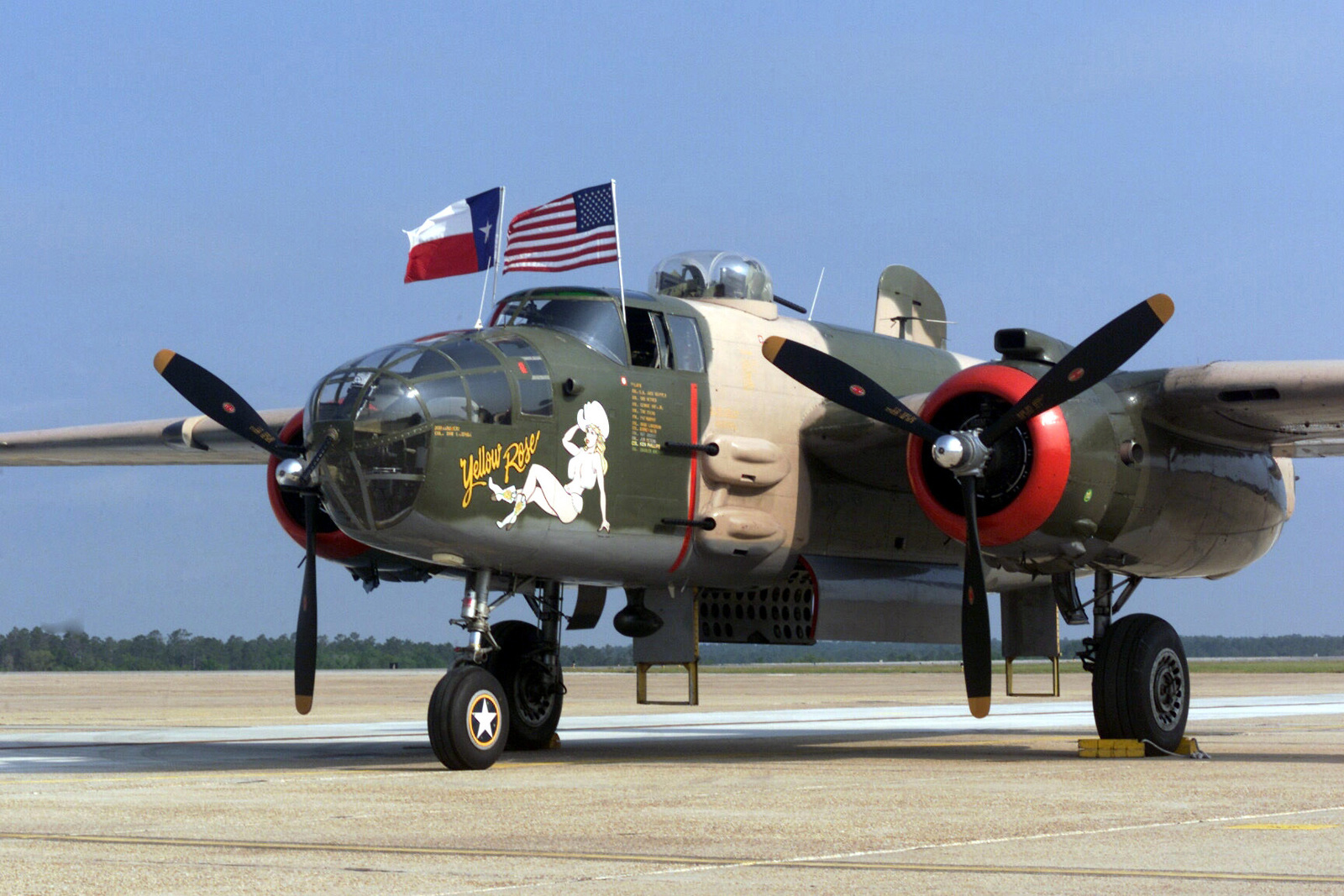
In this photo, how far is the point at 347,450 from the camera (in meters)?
13.2

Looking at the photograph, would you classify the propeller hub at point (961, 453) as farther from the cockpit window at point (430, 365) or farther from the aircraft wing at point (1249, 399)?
the cockpit window at point (430, 365)

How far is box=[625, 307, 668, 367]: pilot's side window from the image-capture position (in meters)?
15.2

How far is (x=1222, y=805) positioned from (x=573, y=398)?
666 centimetres

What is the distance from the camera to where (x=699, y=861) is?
7.48 m

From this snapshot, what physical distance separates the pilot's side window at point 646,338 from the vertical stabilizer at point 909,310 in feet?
17.1

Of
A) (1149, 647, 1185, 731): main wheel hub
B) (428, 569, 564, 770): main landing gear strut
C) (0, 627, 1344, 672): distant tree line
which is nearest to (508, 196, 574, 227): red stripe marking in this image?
(428, 569, 564, 770): main landing gear strut

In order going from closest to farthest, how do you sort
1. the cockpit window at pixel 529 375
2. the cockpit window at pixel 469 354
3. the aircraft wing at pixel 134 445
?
1. the cockpit window at pixel 469 354
2. the cockpit window at pixel 529 375
3. the aircraft wing at pixel 134 445

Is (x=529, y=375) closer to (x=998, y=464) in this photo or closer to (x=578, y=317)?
(x=578, y=317)

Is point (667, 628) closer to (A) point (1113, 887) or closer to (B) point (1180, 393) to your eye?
(B) point (1180, 393)

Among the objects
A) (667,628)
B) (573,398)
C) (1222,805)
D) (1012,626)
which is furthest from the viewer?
(1012,626)

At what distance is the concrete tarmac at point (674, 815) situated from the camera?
22.7 ft

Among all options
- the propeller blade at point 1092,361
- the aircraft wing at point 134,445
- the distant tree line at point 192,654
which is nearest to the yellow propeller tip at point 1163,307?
the propeller blade at point 1092,361

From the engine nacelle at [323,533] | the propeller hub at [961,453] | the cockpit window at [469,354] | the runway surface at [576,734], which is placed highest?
the cockpit window at [469,354]

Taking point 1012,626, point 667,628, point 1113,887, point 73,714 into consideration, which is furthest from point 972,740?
point 73,714
